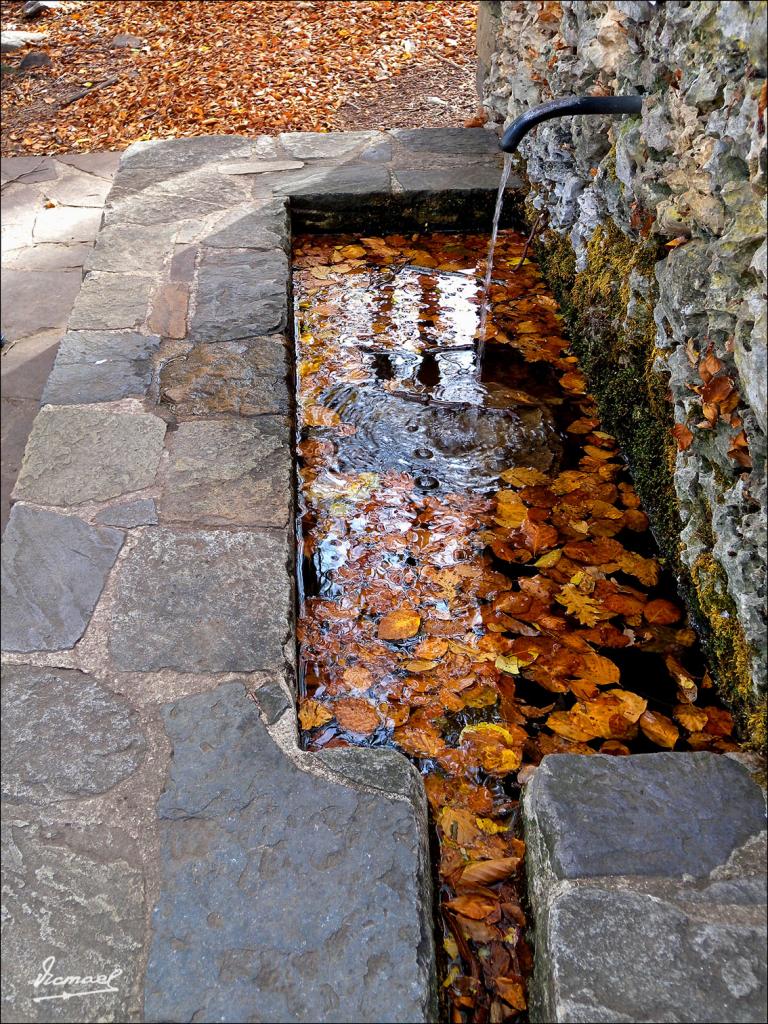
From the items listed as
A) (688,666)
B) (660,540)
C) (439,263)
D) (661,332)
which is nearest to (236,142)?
(439,263)

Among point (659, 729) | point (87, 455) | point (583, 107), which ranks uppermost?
point (583, 107)

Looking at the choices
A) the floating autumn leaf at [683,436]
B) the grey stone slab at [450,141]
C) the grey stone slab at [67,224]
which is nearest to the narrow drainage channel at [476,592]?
the floating autumn leaf at [683,436]

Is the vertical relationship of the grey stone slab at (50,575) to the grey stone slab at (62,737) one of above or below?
above

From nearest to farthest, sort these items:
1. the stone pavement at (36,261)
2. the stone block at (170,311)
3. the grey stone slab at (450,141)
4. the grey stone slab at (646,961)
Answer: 1. the grey stone slab at (646,961)
2. the stone block at (170,311)
3. the stone pavement at (36,261)
4. the grey stone slab at (450,141)

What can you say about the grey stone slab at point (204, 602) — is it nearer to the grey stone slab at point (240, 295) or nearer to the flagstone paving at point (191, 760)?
the flagstone paving at point (191, 760)

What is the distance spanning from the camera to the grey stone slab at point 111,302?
3.22 m

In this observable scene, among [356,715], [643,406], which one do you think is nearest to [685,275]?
[643,406]

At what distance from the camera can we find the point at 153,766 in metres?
1.80

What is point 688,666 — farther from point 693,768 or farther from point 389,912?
point 389,912

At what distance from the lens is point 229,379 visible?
9.64 ft

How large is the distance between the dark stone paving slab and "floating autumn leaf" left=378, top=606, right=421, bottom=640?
2.13ft

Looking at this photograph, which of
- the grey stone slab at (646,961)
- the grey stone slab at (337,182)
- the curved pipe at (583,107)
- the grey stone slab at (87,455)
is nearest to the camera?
the grey stone slab at (646,961)

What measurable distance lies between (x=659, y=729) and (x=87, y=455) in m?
1.88

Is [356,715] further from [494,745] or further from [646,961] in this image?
[646,961]
